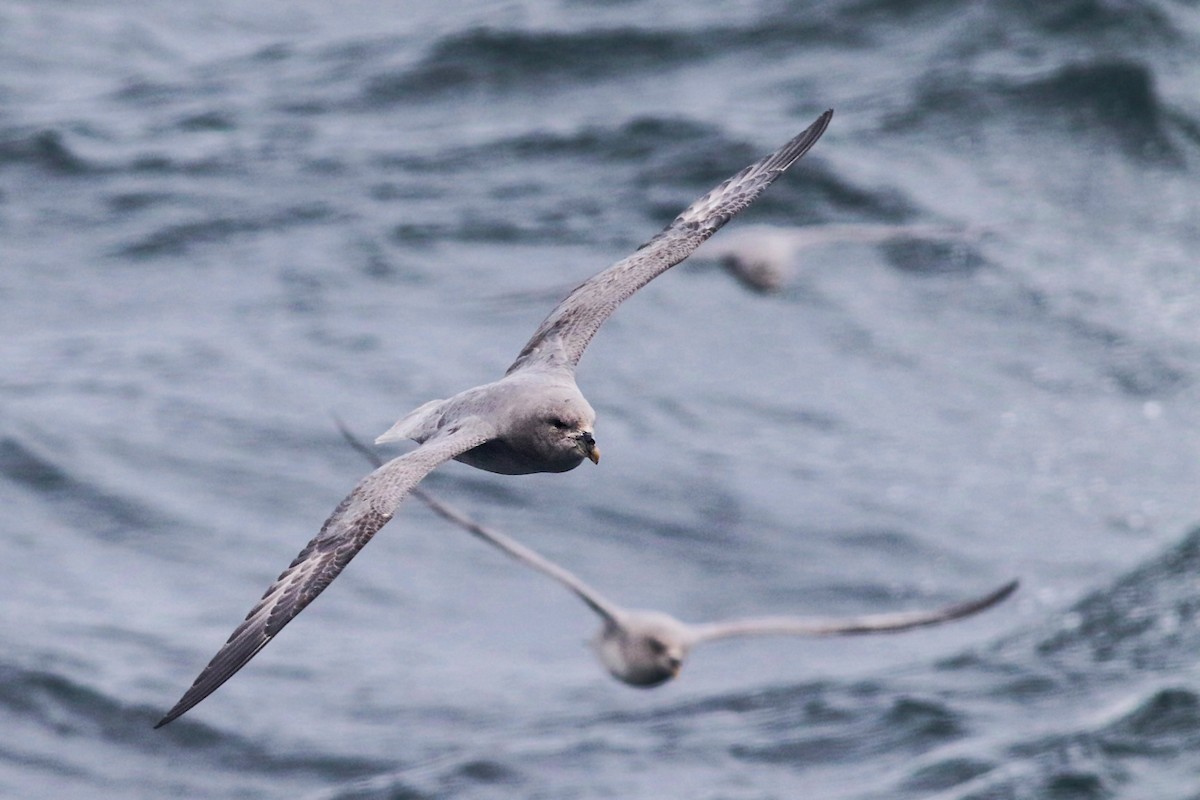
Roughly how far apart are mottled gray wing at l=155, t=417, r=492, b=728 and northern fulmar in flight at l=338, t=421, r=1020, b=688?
446cm

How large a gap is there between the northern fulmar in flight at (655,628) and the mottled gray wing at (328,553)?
14.6 feet

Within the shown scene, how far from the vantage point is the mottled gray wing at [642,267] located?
884 centimetres

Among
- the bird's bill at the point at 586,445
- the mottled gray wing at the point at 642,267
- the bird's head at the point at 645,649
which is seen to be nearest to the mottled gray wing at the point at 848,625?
the bird's head at the point at 645,649

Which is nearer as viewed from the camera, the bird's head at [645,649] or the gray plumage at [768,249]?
the bird's head at [645,649]

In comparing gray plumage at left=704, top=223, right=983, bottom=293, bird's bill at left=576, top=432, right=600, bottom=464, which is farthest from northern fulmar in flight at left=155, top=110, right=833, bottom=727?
gray plumage at left=704, top=223, right=983, bottom=293

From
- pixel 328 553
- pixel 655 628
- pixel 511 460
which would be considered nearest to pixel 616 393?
pixel 655 628

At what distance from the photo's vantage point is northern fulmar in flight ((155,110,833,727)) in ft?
22.7

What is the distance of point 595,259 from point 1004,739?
321 inches

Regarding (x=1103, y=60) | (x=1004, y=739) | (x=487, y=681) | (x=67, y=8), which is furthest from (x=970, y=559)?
(x=67, y=8)

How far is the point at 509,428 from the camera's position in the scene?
25.2 ft

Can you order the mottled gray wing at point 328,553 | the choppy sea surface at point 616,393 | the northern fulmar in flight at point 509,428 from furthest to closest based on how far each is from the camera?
the choppy sea surface at point 616,393 < the northern fulmar in flight at point 509,428 < the mottled gray wing at point 328,553

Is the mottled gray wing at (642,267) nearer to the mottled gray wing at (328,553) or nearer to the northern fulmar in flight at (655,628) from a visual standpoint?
the mottled gray wing at (328,553)

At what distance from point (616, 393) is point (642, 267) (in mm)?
9477

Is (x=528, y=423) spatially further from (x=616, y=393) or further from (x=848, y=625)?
(x=616, y=393)
